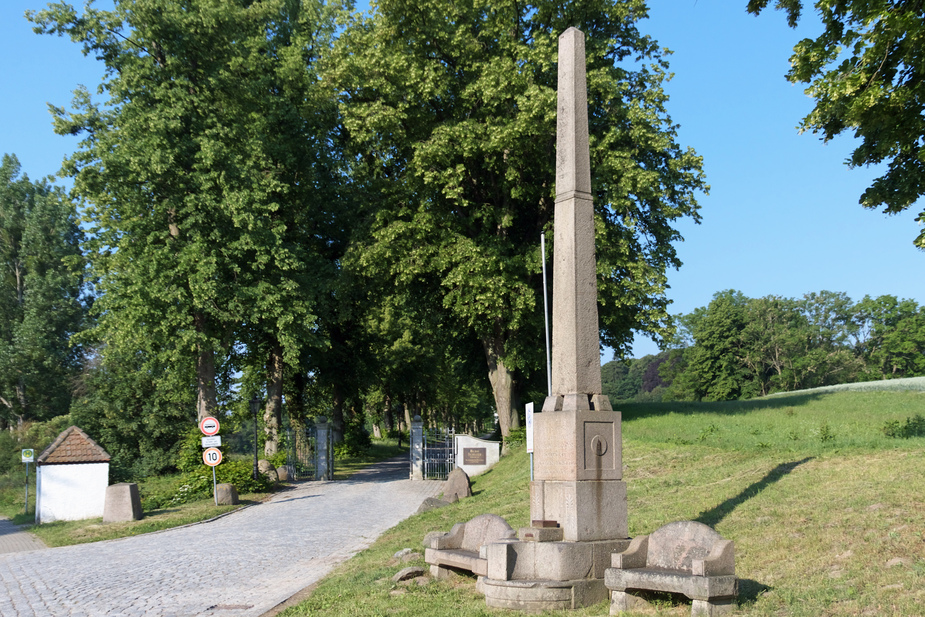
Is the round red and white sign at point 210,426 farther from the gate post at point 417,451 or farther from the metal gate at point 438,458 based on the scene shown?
the metal gate at point 438,458

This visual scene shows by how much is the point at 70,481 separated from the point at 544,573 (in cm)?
1826

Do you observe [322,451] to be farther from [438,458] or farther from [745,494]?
[745,494]

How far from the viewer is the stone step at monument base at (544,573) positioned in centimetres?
800

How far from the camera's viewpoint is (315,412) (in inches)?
1884

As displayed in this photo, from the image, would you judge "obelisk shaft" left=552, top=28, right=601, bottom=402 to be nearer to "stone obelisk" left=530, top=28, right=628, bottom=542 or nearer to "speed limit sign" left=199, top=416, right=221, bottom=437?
"stone obelisk" left=530, top=28, right=628, bottom=542

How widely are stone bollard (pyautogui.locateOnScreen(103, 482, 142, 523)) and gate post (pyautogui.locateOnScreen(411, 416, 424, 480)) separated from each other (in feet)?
38.2

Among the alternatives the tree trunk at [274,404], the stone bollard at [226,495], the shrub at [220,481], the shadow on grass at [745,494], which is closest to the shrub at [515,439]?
the shrub at [220,481]

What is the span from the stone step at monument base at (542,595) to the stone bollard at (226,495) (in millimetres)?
16173

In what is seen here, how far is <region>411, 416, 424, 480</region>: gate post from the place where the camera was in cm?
2978

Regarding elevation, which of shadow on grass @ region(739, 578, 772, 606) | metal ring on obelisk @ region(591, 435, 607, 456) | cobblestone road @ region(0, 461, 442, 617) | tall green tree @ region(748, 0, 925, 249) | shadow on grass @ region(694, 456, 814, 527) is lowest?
cobblestone road @ region(0, 461, 442, 617)

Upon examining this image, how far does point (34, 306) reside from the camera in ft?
169

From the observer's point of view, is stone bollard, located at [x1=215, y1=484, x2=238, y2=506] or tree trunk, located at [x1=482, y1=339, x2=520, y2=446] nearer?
stone bollard, located at [x1=215, y1=484, x2=238, y2=506]

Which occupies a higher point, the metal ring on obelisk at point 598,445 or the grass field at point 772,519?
the metal ring on obelisk at point 598,445

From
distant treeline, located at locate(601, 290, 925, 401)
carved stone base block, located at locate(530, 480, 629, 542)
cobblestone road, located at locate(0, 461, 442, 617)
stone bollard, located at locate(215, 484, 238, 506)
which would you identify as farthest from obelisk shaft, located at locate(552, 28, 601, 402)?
distant treeline, located at locate(601, 290, 925, 401)
